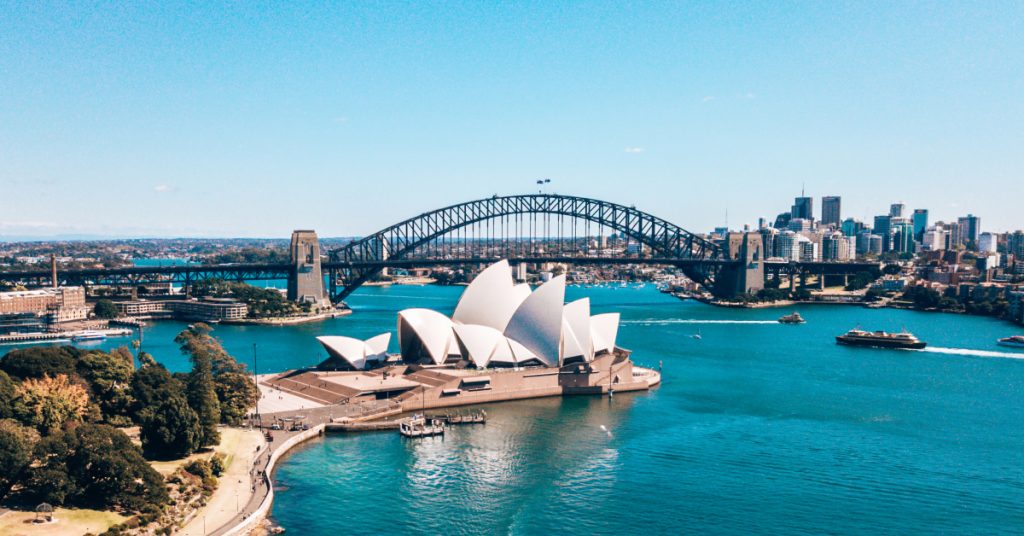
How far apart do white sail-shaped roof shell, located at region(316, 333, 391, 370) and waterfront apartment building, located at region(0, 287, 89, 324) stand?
3281 centimetres

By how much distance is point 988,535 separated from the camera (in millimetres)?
20484

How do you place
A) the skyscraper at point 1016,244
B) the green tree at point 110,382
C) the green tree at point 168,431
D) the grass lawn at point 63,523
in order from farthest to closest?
the skyscraper at point 1016,244 < the green tree at point 110,382 < the green tree at point 168,431 < the grass lawn at point 63,523

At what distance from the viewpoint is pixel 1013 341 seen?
5497cm

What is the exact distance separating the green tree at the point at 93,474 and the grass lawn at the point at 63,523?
38 centimetres

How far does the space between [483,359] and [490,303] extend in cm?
412

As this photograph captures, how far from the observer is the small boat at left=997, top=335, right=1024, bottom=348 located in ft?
177

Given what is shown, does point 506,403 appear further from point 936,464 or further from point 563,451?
point 936,464

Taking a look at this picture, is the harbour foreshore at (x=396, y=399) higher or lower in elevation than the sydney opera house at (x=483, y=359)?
lower

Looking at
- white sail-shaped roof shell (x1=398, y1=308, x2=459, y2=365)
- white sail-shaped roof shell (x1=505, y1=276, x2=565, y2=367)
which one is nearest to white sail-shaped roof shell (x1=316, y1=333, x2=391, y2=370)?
white sail-shaped roof shell (x1=398, y1=308, x2=459, y2=365)

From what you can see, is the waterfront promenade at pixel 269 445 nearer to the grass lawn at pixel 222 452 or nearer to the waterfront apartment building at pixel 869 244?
the grass lawn at pixel 222 452

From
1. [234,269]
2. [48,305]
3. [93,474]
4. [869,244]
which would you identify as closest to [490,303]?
[93,474]

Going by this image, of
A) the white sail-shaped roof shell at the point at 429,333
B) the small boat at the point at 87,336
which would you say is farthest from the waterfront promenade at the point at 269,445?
the small boat at the point at 87,336

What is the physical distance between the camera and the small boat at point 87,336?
55.7 metres

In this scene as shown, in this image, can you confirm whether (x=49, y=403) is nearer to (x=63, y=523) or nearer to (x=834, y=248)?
(x=63, y=523)
